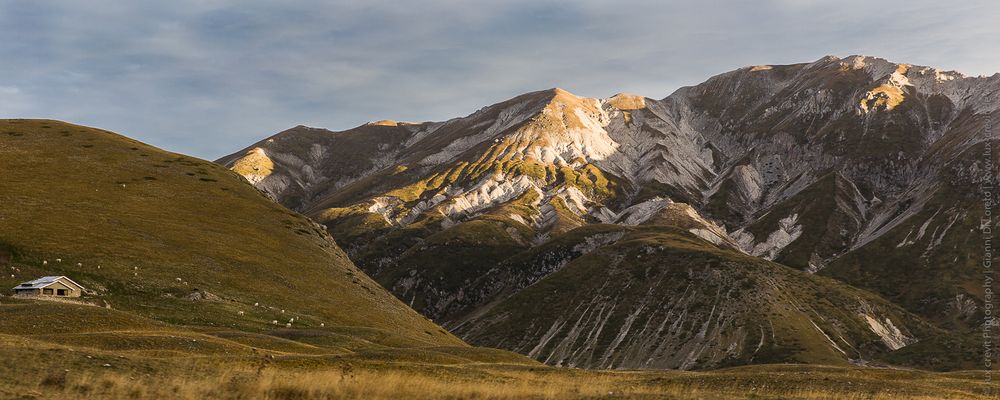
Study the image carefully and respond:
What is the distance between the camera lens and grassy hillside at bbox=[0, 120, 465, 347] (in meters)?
92.4

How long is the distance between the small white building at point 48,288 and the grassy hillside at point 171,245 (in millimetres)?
3275

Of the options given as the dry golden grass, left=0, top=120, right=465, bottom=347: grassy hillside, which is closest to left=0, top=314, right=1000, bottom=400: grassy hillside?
the dry golden grass

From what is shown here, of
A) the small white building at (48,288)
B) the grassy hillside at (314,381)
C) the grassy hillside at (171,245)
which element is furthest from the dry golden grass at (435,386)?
the small white building at (48,288)

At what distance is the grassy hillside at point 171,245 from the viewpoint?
92.4 m

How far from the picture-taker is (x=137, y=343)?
166ft

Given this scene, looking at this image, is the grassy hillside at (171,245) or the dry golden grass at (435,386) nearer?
the dry golden grass at (435,386)

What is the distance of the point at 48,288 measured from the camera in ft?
263

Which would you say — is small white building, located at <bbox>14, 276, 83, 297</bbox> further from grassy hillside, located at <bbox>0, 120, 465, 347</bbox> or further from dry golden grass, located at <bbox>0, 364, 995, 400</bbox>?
dry golden grass, located at <bbox>0, 364, 995, 400</bbox>

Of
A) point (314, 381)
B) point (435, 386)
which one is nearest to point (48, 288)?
point (314, 381)

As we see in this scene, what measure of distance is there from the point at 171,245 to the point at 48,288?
32.9m

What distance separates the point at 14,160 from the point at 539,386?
5065 inches

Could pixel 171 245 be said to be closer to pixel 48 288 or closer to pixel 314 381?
pixel 48 288

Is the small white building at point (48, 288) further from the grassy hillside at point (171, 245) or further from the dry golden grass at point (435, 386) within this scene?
the dry golden grass at point (435, 386)

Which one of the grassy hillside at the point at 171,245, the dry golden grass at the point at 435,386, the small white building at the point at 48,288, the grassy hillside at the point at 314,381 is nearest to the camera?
the dry golden grass at the point at 435,386
